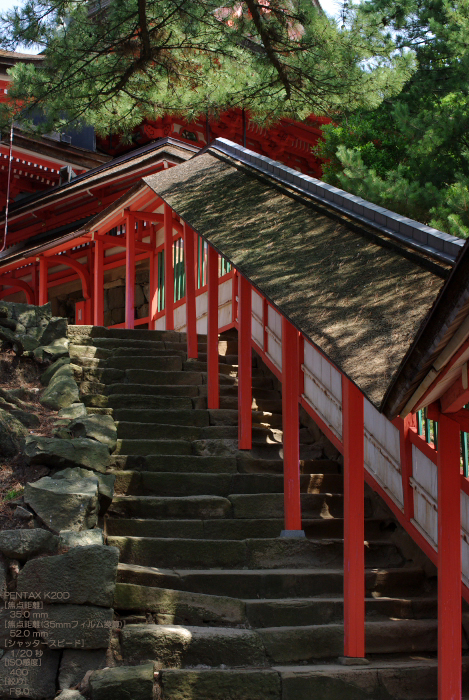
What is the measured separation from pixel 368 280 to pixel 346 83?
12.0ft

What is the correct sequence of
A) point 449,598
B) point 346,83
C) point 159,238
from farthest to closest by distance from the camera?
point 159,238 → point 346,83 → point 449,598

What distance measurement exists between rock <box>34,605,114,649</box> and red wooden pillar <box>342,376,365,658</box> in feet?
4.44

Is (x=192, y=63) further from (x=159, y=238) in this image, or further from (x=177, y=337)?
(x=159, y=238)

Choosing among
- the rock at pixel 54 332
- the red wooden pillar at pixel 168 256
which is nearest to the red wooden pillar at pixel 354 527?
the rock at pixel 54 332

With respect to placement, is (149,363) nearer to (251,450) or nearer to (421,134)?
(251,450)

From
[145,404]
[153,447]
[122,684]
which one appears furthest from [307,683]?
[145,404]

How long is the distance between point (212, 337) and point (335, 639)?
142 inches

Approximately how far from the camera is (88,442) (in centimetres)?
526

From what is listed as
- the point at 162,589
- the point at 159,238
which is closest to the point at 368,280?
the point at 162,589

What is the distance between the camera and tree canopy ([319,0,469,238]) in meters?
8.66

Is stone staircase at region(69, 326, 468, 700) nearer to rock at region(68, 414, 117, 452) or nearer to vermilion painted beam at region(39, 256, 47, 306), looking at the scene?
rock at region(68, 414, 117, 452)

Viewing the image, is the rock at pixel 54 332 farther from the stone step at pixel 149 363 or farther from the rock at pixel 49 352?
the stone step at pixel 149 363

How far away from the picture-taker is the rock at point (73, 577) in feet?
12.7

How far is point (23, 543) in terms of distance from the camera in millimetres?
3988
